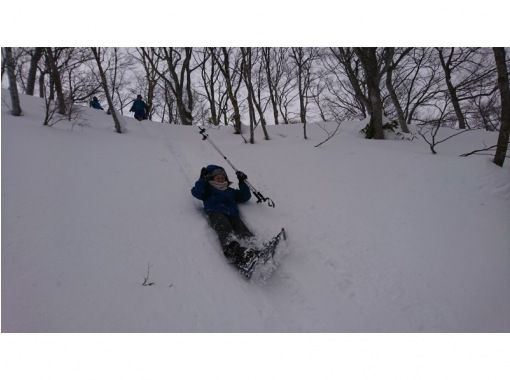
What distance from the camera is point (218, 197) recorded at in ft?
13.4

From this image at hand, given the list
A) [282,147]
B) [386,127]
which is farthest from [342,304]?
[386,127]

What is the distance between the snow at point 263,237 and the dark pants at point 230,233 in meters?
0.16

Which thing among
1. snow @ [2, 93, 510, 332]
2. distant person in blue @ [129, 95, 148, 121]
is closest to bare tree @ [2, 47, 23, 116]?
snow @ [2, 93, 510, 332]

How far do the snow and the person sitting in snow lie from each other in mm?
175

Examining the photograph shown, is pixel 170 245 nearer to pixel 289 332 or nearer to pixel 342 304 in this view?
pixel 289 332

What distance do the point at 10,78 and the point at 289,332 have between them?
746cm

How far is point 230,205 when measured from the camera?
4078 mm

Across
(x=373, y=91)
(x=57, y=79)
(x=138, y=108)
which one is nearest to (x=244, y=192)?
(x=373, y=91)

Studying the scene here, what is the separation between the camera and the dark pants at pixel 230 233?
311cm

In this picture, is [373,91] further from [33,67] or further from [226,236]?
[33,67]

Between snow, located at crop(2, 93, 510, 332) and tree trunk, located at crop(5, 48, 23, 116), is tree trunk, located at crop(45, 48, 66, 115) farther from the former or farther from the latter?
snow, located at crop(2, 93, 510, 332)

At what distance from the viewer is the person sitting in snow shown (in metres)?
3.10

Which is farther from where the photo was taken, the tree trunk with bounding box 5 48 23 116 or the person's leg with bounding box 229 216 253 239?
the tree trunk with bounding box 5 48 23 116

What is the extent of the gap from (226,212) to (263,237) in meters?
0.65
